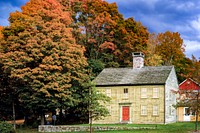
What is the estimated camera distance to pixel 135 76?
42.5 m

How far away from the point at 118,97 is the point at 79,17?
16117mm

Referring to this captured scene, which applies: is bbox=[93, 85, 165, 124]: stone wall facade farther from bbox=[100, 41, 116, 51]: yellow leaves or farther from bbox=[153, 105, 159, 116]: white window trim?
bbox=[100, 41, 116, 51]: yellow leaves

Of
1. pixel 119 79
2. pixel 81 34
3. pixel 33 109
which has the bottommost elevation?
pixel 33 109

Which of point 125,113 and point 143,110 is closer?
point 143,110

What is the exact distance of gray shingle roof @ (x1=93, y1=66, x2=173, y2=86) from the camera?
41250 mm

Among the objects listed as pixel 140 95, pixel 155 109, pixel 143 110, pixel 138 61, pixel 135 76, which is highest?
pixel 138 61

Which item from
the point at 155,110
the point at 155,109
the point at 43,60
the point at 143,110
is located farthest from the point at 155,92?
the point at 43,60

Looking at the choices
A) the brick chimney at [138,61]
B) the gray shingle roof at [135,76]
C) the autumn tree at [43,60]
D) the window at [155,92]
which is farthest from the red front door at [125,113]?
the autumn tree at [43,60]

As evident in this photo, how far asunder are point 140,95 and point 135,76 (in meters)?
2.44

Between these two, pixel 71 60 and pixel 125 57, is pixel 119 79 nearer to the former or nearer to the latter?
pixel 71 60

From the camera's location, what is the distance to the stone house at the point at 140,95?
4056 cm

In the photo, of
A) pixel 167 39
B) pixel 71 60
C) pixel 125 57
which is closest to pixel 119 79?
pixel 71 60

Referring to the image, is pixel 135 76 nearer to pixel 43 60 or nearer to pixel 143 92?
pixel 143 92

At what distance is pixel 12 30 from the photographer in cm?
4094
